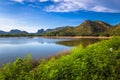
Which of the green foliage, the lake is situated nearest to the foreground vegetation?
the green foliage

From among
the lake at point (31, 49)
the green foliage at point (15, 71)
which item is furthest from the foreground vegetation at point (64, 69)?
the lake at point (31, 49)

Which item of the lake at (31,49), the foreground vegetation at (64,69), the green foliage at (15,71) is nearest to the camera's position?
the green foliage at (15,71)

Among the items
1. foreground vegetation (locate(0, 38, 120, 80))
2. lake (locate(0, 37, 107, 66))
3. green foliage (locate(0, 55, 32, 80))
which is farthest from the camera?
lake (locate(0, 37, 107, 66))

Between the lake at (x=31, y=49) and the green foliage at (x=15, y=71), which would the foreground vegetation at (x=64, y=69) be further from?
the lake at (x=31, y=49)

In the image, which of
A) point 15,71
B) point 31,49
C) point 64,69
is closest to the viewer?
point 15,71

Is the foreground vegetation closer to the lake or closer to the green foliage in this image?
the green foliage

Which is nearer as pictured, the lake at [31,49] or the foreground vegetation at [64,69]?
the foreground vegetation at [64,69]

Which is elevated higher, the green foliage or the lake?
the green foliage

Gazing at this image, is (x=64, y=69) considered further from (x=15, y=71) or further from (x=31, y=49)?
(x=31, y=49)

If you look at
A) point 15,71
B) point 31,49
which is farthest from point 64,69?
point 31,49

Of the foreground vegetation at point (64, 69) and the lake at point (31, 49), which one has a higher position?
the foreground vegetation at point (64, 69)

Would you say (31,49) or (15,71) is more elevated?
(15,71)

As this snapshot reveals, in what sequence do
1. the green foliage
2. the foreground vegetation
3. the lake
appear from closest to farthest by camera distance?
the green foliage < the foreground vegetation < the lake

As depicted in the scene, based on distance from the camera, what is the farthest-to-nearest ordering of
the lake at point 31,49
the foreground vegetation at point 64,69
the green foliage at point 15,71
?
the lake at point 31,49 < the foreground vegetation at point 64,69 < the green foliage at point 15,71
